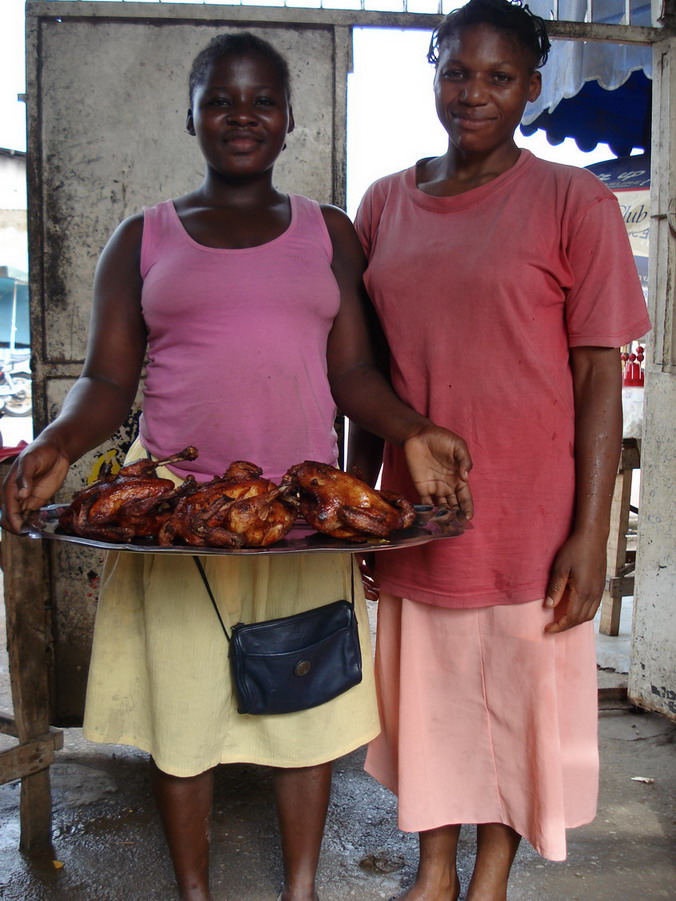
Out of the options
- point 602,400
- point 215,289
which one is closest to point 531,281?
point 602,400

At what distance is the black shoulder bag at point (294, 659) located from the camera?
2.20m

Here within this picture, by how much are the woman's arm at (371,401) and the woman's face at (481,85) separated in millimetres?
439

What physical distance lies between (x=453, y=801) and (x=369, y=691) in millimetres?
421

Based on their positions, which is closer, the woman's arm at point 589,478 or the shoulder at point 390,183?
the woman's arm at point 589,478

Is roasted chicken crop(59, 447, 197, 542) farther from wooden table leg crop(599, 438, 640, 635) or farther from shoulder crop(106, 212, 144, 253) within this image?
wooden table leg crop(599, 438, 640, 635)

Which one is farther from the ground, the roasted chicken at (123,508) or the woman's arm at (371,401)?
the woman's arm at (371,401)

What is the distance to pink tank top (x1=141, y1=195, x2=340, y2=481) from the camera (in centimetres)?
219

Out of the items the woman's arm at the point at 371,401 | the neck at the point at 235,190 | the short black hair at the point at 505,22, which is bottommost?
the woman's arm at the point at 371,401

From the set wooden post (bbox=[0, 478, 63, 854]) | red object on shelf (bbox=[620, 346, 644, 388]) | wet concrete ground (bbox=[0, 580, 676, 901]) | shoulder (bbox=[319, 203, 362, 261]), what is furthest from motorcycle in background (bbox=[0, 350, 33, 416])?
shoulder (bbox=[319, 203, 362, 261])

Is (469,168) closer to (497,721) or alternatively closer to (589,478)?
(589,478)

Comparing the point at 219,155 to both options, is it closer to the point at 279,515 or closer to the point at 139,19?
the point at 279,515

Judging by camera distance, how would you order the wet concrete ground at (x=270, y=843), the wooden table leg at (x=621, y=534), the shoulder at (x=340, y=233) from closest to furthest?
the shoulder at (x=340, y=233) → the wet concrete ground at (x=270, y=843) → the wooden table leg at (x=621, y=534)

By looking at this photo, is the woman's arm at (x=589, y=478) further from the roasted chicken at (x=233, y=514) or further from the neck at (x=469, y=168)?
the roasted chicken at (x=233, y=514)

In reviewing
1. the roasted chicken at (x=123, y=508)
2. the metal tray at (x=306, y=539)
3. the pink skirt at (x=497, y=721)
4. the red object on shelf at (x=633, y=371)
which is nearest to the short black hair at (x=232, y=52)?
the roasted chicken at (x=123, y=508)
